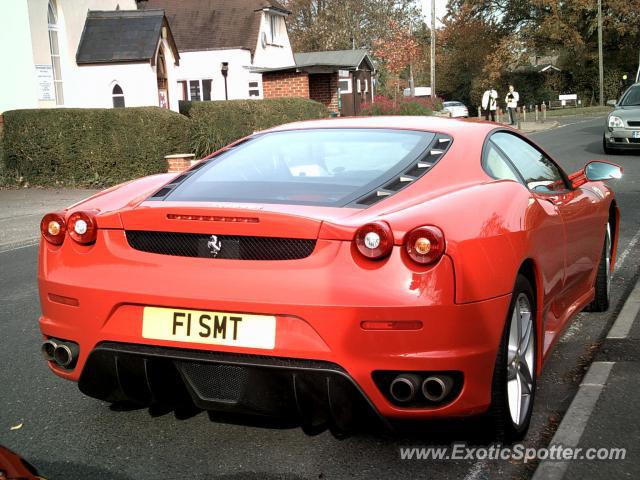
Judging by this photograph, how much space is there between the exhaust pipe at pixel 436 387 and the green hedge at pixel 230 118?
57.9ft

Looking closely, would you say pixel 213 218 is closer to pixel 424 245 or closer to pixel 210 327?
pixel 210 327

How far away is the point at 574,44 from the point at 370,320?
69719 millimetres

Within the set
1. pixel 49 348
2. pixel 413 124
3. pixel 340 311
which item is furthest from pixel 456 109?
pixel 340 311

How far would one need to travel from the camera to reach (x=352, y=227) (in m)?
3.25

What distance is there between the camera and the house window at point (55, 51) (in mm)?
24828

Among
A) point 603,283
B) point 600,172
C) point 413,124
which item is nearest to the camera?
point 413,124

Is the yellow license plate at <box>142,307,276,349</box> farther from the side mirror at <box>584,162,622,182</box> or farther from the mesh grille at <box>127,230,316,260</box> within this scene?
the side mirror at <box>584,162,622,182</box>

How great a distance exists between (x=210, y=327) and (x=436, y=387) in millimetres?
874

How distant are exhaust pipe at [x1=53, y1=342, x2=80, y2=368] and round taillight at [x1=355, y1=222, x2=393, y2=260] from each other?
4.27 feet

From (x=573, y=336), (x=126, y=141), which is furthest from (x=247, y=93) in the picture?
(x=573, y=336)

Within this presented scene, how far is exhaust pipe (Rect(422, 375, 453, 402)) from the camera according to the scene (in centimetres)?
323

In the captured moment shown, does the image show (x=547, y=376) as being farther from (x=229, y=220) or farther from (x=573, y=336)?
(x=229, y=220)

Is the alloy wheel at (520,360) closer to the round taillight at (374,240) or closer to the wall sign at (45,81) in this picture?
the round taillight at (374,240)

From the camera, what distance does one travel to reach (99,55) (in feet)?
86.6
